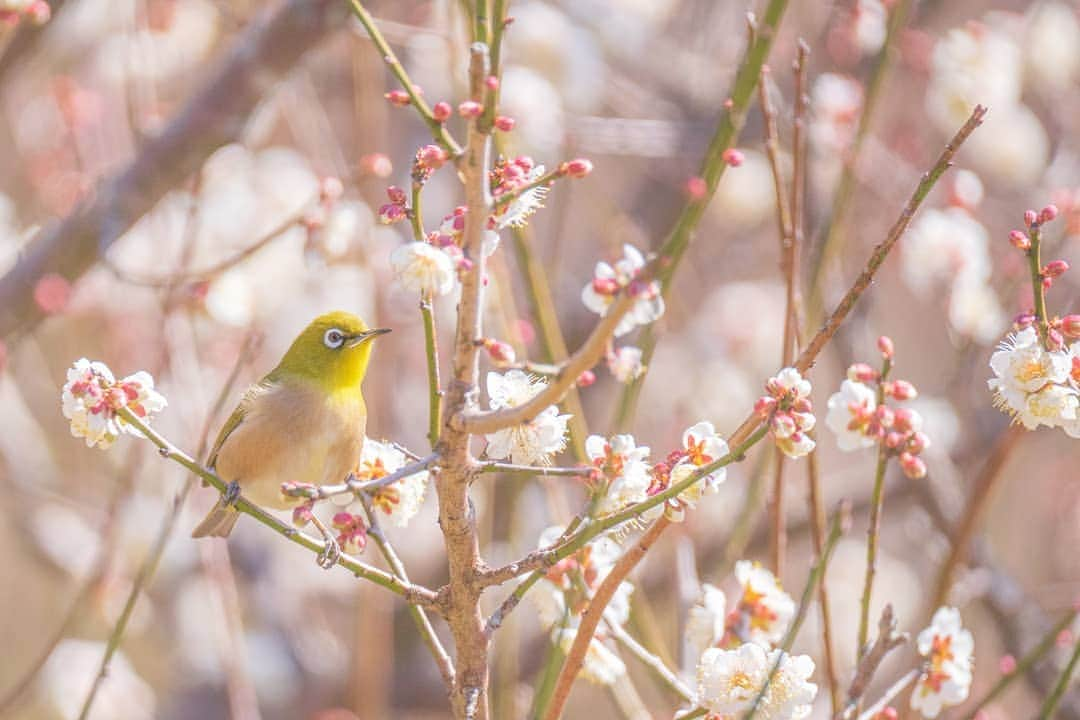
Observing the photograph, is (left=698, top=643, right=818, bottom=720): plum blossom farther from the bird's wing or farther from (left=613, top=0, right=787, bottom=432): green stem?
the bird's wing

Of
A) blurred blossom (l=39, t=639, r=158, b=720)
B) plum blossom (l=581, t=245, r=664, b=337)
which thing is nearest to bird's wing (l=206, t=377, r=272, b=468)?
plum blossom (l=581, t=245, r=664, b=337)

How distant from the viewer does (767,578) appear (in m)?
2.04

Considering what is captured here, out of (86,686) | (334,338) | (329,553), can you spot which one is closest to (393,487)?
(329,553)

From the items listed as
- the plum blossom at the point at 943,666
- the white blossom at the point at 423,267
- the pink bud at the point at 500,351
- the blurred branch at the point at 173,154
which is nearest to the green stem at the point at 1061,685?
the plum blossom at the point at 943,666

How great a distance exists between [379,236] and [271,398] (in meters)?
2.26

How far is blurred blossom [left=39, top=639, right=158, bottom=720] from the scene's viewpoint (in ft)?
14.5

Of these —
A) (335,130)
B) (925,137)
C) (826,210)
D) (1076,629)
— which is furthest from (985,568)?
(335,130)

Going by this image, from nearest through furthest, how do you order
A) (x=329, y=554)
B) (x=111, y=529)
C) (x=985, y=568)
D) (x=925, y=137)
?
(x=329, y=554), (x=111, y=529), (x=985, y=568), (x=925, y=137)

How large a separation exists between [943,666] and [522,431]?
77cm

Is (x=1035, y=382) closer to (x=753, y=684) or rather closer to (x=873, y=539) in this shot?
(x=873, y=539)

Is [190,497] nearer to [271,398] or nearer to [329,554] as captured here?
[271,398]

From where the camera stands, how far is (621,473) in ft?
5.12

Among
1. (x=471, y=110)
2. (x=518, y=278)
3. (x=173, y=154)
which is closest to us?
(x=471, y=110)

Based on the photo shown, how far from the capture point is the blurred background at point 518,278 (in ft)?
11.7
